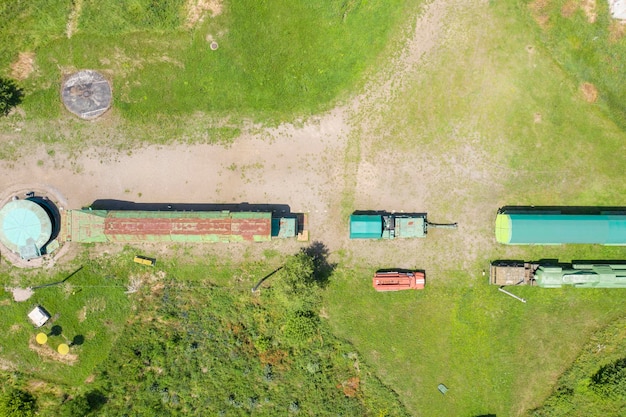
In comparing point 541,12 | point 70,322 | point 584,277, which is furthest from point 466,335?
point 70,322

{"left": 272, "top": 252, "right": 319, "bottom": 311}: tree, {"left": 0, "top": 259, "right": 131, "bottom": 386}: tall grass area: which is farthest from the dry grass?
{"left": 272, "top": 252, "right": 319, "bottom": 311}: tree

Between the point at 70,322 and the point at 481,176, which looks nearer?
the point at 70,322

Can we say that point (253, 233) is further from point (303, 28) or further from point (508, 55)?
point (508, 55)

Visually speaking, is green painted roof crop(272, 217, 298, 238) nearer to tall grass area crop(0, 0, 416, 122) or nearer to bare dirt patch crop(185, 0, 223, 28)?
tall grass area crop(0, 0, 416, 122)

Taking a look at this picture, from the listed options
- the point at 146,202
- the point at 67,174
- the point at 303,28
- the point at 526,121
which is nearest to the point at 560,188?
the point at 526,121

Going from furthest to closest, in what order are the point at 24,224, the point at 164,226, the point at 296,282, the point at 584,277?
the point at 24,224, the point at 584,277, the point at 164,226, the point at 296,282

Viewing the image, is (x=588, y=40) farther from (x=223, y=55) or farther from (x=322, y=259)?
(x=223, y=55)

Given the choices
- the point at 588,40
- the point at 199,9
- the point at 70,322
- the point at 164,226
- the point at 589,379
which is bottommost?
the point at 589,379
